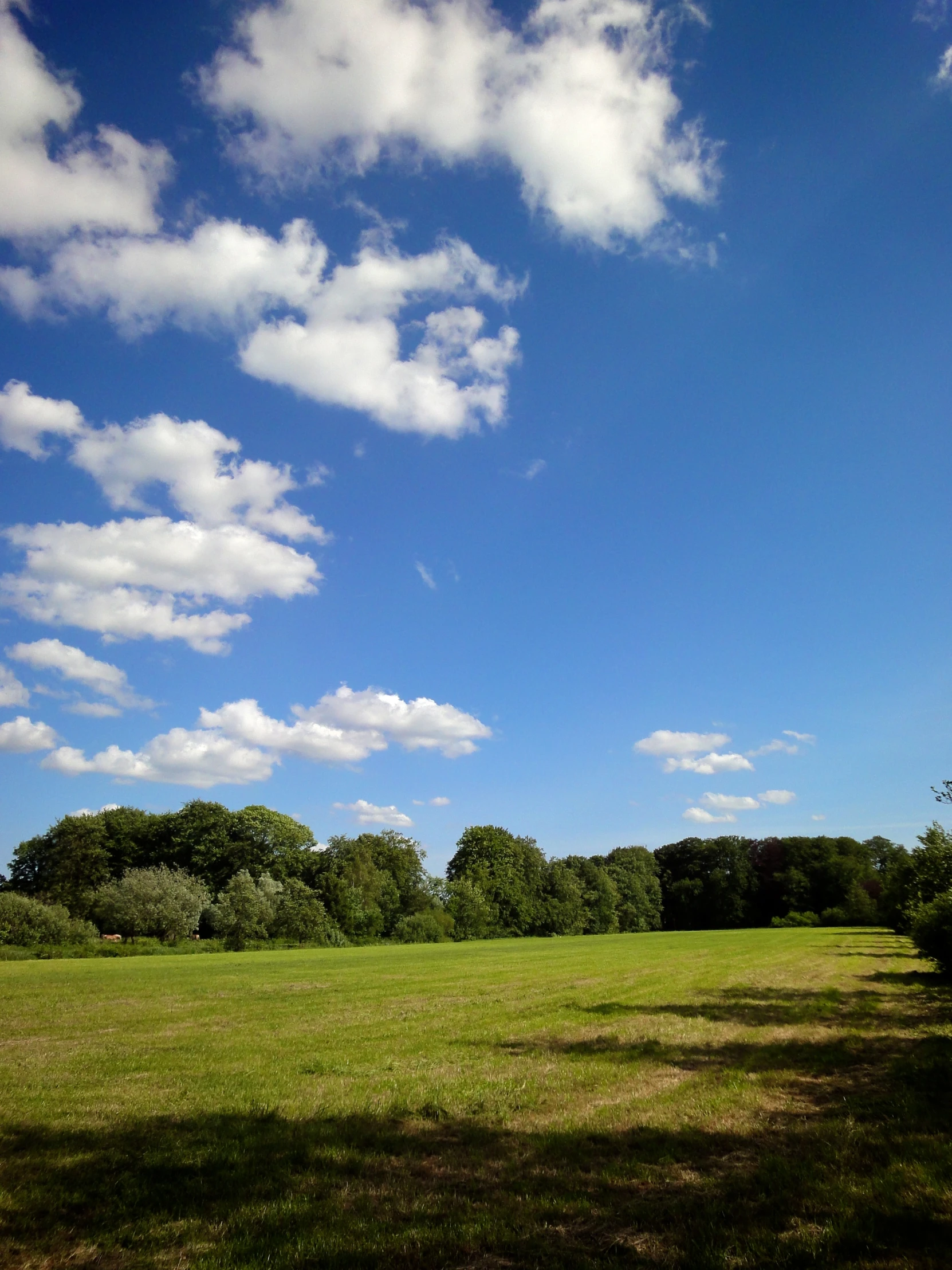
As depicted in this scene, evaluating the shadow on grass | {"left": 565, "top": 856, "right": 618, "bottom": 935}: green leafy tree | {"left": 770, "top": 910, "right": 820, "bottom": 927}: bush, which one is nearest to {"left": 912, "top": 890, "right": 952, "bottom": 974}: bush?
the shadow on grass

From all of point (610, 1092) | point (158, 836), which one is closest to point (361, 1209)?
point (610, 1092)

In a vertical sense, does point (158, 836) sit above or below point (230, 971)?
above

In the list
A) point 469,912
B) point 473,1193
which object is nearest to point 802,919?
point 469,912

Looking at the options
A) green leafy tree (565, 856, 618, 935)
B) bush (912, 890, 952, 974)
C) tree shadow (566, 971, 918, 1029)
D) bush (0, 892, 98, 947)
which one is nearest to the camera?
tree shadow (566, 971, 918, 1029)

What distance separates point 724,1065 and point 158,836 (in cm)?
9758

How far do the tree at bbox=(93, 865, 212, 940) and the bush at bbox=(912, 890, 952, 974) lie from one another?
61316 mm

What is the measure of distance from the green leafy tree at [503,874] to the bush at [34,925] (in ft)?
179

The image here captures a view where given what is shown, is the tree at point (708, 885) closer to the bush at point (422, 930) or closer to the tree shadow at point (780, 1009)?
the bush at point (422, 930)

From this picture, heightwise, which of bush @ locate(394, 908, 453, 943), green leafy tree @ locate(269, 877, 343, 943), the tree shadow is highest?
the tree shadow

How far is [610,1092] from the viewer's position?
10.4m

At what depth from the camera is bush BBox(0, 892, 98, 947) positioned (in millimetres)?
52344

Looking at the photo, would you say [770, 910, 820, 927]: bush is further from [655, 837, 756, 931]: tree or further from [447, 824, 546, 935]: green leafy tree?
[447, 824, 546, 935]: green leafy tree

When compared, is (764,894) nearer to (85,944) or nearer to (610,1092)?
(85,944)

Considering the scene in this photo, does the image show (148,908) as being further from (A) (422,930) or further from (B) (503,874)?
(B) (503,874)
